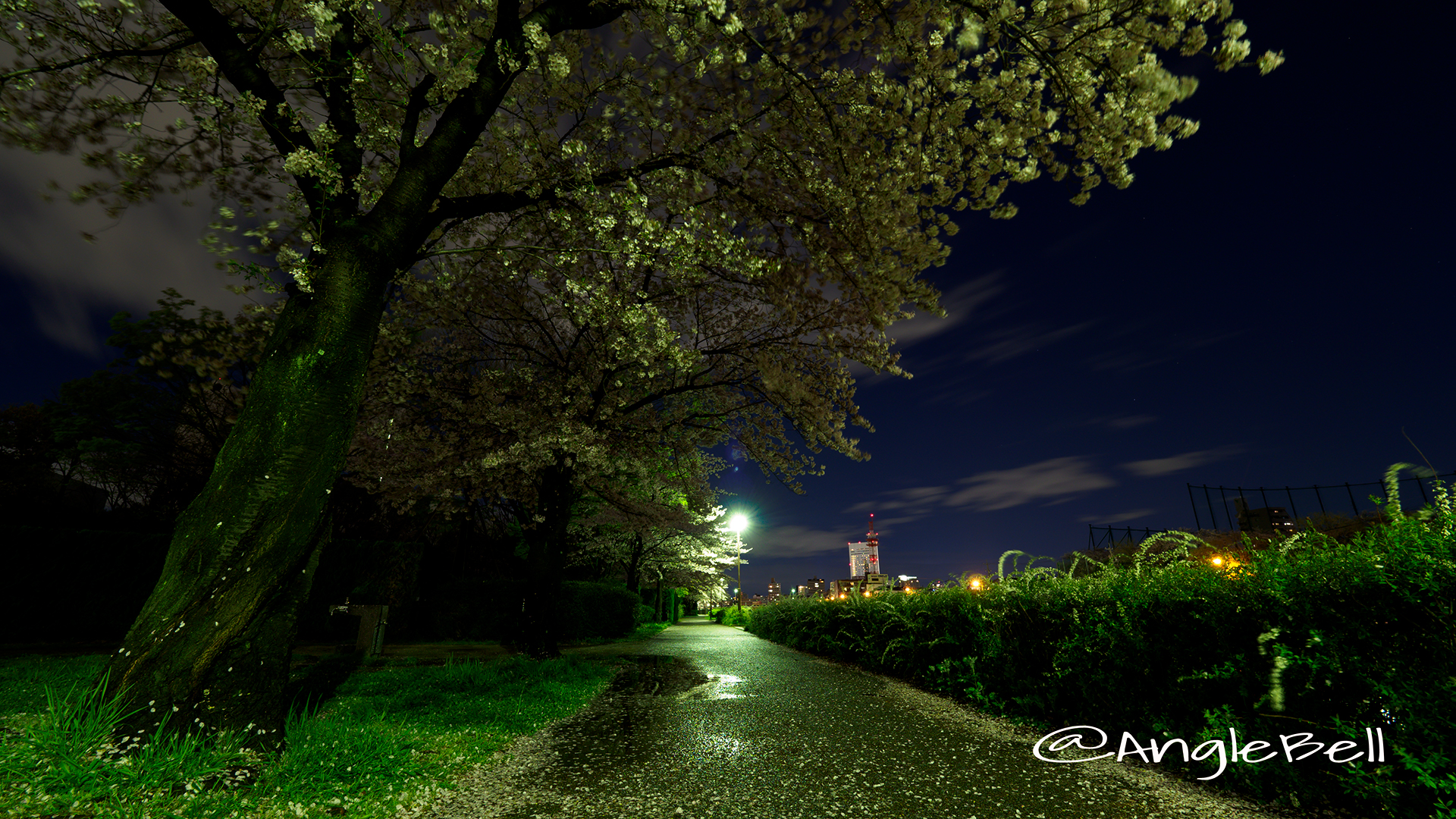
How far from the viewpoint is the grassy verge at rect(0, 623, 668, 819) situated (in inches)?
111

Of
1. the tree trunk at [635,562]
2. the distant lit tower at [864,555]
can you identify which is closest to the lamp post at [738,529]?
the tree trunk at [635,562]

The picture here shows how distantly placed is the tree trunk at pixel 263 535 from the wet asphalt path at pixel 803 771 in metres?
1.71

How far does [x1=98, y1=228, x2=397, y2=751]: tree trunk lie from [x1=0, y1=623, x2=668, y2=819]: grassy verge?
0.22 m

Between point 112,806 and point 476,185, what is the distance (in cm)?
800

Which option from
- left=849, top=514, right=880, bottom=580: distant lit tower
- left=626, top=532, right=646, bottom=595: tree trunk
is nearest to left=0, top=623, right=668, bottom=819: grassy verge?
left=626, top=532, right=646, bottom=595: tree trunk

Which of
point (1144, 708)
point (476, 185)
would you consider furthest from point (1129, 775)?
point (476, 185)

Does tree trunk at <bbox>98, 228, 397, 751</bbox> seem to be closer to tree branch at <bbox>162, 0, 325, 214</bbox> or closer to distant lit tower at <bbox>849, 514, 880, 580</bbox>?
tree branch at <bbox>162, 0, 325, 214</bbox>

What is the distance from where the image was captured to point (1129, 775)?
4090mm

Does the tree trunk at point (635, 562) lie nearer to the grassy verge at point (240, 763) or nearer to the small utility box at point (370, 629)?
the small utility box at point (370, 629)

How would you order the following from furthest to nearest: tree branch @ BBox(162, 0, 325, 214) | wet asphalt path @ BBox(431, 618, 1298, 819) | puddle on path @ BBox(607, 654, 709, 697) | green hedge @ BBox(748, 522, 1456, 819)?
puddle on path @ BBox(607, 654, 709, 697)
tree branch @ BBox(162, 0, 325, 214)
wet asphalt path @ BBox(431, 618, 1298, 819)
green hedge @ BBox(748, 522, 1456, 819)

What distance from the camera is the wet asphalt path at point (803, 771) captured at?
11.6ft

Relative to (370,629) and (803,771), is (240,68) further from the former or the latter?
(370,629)

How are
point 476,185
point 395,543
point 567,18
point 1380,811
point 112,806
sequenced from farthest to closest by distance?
point 395,543
point 476,185
point 567,18
point 1380,811
point 112,806

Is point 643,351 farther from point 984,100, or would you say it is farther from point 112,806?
point 112,806
